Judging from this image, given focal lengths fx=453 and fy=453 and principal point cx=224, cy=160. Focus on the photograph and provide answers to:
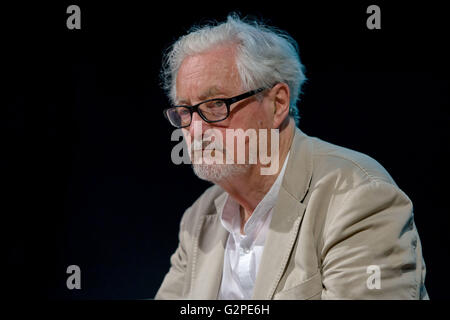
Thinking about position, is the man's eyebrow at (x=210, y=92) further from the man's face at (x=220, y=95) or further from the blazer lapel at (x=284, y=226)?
the blazer lapel at (x=284, y=226)

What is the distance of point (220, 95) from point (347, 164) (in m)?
0.50

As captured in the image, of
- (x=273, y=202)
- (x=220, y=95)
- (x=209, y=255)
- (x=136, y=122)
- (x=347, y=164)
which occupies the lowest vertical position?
(x=209, y=255)

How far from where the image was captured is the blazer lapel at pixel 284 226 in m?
1.50

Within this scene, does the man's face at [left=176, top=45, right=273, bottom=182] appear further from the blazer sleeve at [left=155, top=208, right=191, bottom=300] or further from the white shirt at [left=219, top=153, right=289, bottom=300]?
the blazer sleeve at [left=155, top=208, right=191, bottom=300]

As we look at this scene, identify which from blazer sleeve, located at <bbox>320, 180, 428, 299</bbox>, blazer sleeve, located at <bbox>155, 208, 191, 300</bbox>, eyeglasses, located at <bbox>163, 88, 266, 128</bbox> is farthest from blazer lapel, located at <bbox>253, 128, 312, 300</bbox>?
blazer sleeve, located at <bbox>155, 208, 191, 300</bbox>

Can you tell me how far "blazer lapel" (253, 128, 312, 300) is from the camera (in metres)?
1.50

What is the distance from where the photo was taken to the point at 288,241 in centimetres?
150

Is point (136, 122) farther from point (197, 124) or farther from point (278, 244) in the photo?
point (278, 244)

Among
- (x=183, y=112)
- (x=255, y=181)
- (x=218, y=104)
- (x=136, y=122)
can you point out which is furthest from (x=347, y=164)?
(x=136, y=122)

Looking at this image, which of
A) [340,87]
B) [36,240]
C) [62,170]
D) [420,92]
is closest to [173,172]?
[62,170]

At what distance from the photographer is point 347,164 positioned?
150 cm

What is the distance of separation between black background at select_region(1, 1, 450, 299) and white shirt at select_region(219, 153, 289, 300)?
547 millimetres

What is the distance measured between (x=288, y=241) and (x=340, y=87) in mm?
815
